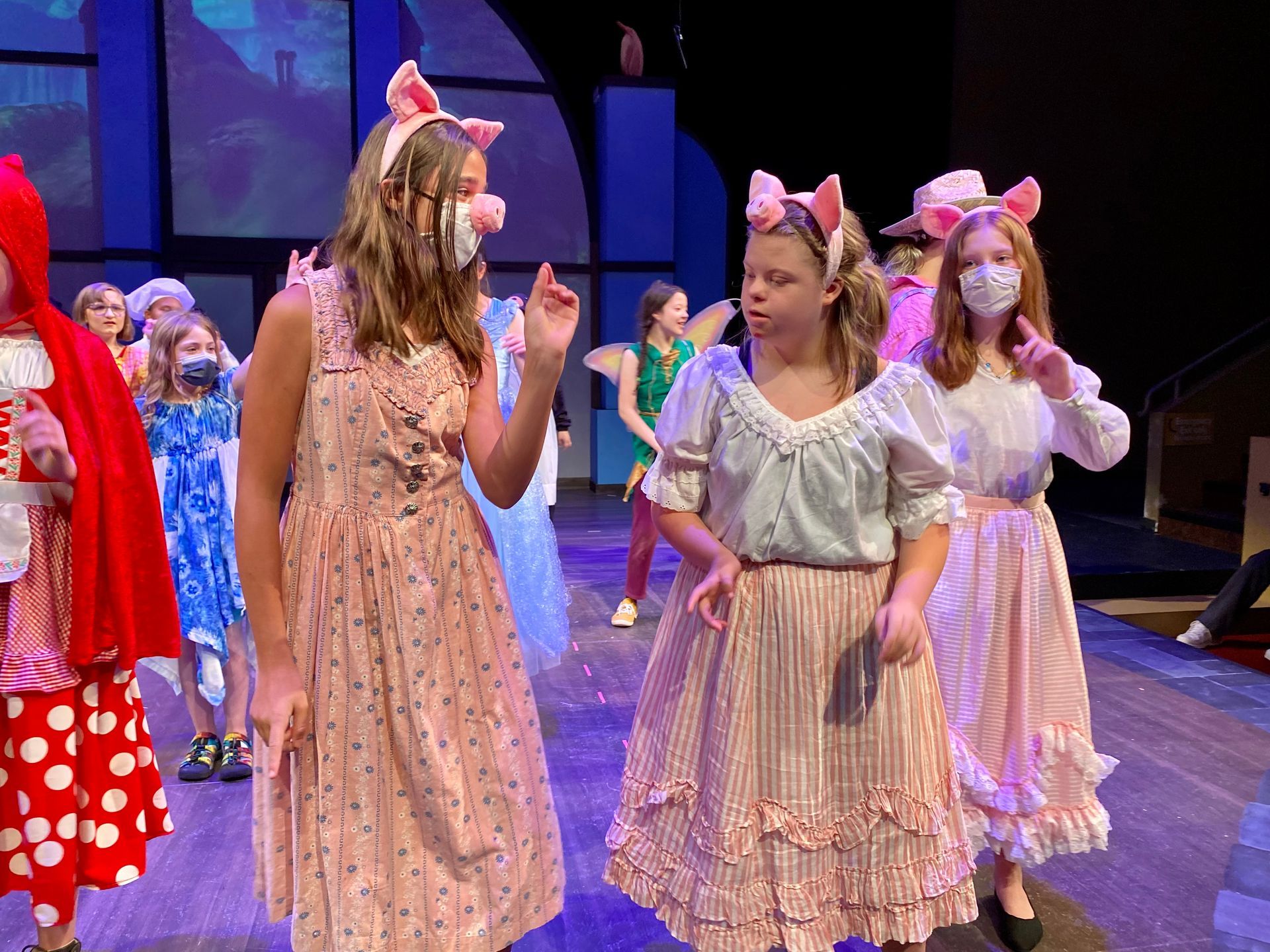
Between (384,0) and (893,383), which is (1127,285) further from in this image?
(893,383)

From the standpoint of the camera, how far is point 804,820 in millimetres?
1565

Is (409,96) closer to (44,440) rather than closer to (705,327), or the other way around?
(44,440)

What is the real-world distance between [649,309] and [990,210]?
2.64 metres

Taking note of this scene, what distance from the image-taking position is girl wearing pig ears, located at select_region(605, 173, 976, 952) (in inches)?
61.6

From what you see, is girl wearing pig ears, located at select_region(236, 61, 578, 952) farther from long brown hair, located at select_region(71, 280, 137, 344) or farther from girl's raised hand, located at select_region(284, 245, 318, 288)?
long brown hair, located at select_region(71, 280, 137, 344)

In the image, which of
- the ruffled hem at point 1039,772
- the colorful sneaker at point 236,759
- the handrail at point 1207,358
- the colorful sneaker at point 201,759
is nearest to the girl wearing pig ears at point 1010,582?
the ruffled hem at point 1039,772

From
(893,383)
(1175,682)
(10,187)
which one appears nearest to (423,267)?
(893,383)

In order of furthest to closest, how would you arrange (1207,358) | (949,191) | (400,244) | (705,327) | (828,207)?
(1207,358)
(705,327)
(949,191)
(828,207)
(400,244)

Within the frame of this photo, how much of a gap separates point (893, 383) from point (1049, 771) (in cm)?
107

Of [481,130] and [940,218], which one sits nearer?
[481,130]

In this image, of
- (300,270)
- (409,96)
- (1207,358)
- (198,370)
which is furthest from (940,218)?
(1207,358)

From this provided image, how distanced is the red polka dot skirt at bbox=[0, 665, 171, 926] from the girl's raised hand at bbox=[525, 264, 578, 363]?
54.8 inches

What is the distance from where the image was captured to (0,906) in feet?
7.63

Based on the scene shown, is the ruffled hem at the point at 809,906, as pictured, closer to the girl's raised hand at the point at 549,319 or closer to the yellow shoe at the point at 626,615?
the girl's raised hand at the point at 549,319
